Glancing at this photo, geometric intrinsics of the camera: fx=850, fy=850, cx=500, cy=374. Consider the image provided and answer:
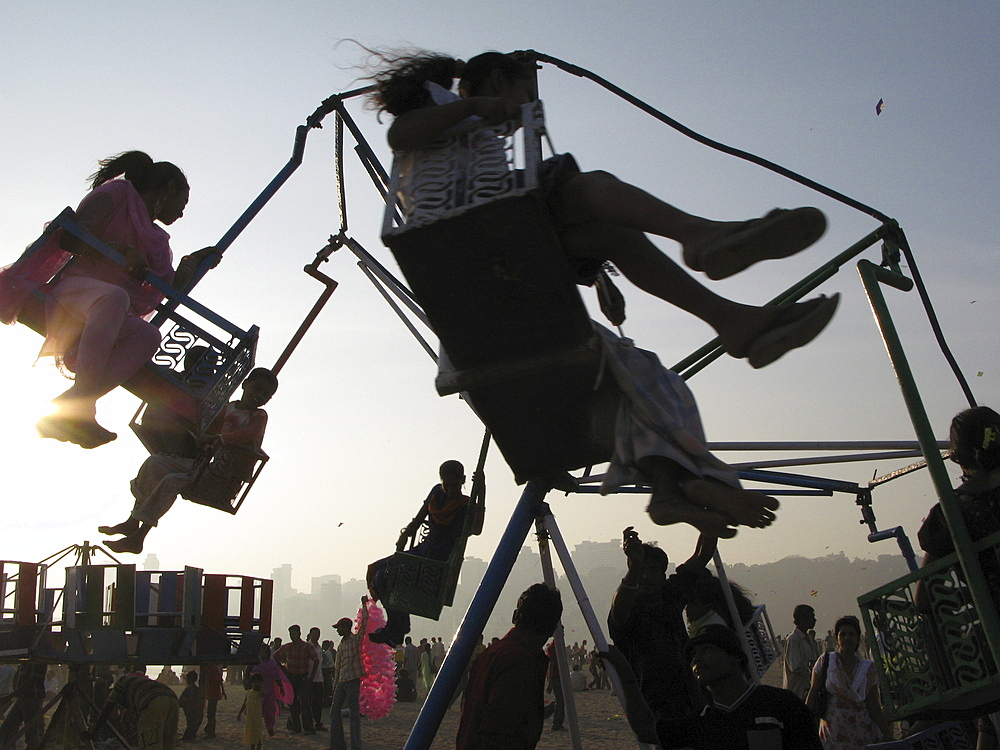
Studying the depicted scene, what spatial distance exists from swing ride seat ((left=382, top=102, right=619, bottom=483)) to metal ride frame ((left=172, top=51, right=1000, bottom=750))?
25 centimetres

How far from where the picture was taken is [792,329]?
2750 mm

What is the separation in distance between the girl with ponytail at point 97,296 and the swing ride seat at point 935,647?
3.42 meters

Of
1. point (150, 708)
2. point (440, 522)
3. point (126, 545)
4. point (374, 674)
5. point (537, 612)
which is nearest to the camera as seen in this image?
point (537, 612)

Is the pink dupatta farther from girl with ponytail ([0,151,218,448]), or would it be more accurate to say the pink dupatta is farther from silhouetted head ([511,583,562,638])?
silhouetted head ([511,583,562,638])

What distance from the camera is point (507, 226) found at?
2633 millimetres

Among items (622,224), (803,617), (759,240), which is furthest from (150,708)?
(759,240)

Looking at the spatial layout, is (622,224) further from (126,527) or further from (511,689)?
(126,527)

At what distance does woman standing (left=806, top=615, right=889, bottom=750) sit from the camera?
5609 millimetres

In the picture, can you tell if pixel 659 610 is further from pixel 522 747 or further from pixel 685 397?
pixel 685 397

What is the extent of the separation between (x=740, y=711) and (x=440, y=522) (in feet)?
9.62

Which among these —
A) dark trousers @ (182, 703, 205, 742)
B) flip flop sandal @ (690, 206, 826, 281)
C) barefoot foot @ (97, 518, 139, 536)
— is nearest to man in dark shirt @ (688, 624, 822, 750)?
flip flop sandal @ (690, 206, 826, 281)

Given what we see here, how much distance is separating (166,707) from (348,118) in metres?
6.45

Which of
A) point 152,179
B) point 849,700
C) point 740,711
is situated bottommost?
point 849,700

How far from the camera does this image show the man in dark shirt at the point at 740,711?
2873 mm
